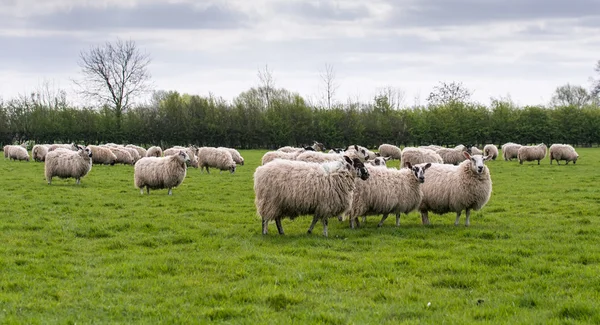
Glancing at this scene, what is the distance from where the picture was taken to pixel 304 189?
11.2 m

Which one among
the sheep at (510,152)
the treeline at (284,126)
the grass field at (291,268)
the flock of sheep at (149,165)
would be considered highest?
the treeline at (284,126)

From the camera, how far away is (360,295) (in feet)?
23.5

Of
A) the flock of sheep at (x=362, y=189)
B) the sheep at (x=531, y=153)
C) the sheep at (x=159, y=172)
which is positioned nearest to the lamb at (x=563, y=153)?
the sheep at (x=531, y=153)

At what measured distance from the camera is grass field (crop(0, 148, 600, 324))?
6.38 metres

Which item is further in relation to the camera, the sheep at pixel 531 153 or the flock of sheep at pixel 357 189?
the sheep at pixel 531 153

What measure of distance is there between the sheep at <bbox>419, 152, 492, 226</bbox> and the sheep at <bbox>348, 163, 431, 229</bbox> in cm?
43

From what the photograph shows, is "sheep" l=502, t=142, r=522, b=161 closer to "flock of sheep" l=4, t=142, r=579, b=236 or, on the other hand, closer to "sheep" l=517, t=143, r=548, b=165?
"sheep" l=517, t=143, r=548, b=165

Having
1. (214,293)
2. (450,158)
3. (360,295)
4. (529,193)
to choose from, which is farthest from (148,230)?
(450,158)

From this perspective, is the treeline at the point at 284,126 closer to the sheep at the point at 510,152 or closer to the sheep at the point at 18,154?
the sheep at the point at 18,154

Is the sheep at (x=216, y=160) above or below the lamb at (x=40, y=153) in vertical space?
below

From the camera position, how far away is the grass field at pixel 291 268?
638 cm

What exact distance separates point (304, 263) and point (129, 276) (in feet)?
8.98

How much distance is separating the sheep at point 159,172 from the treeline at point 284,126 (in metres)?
51.2

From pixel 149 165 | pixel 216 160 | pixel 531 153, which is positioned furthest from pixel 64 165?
pixel 531 153
